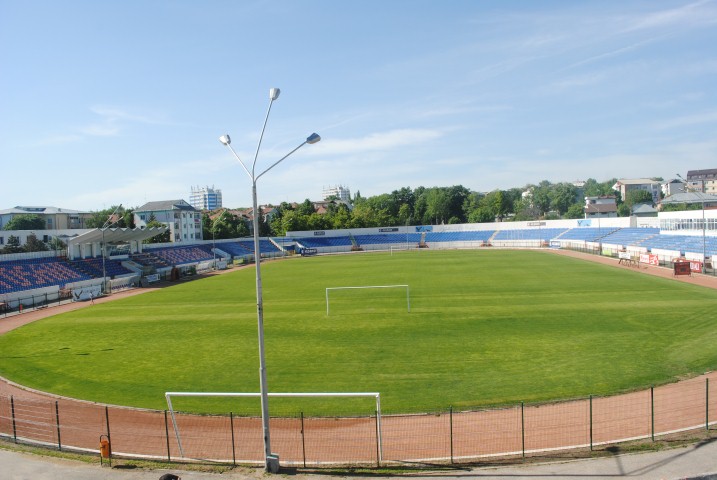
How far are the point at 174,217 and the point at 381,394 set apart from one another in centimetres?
9592

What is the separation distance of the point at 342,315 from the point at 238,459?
19745 mm

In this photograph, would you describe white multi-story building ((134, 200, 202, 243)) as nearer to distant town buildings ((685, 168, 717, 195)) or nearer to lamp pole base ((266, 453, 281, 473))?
lamp pole base ((266, 453, 281, 473))

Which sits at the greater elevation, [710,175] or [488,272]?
[710,175]

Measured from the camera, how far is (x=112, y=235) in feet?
196

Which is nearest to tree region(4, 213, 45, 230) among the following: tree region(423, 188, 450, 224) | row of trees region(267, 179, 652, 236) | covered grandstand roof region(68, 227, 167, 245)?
covered grandstand roof region(68, 227, 167, 245)

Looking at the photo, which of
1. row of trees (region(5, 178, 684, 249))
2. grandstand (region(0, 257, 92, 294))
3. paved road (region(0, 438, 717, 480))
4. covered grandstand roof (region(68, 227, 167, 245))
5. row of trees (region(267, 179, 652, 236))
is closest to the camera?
paved road (region(0, 438, 717, 480))

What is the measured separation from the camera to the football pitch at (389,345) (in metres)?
18.5

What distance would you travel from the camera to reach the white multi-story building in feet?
344

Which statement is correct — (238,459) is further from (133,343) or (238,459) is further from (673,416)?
(133,343)

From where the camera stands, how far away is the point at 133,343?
2791cm

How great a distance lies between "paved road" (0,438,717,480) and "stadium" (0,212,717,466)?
2.69 feet

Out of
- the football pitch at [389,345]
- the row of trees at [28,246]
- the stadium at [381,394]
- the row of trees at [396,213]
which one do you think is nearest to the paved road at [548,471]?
the stadium at [381,394]

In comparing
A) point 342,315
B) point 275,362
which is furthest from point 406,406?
point 342,315

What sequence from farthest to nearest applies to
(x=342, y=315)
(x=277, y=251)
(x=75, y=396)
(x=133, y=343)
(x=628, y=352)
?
(x=277, y=251) → (x=342, y=315) → (x=133, y=343) → (x=628, y=352) → (x=75, y=396)
